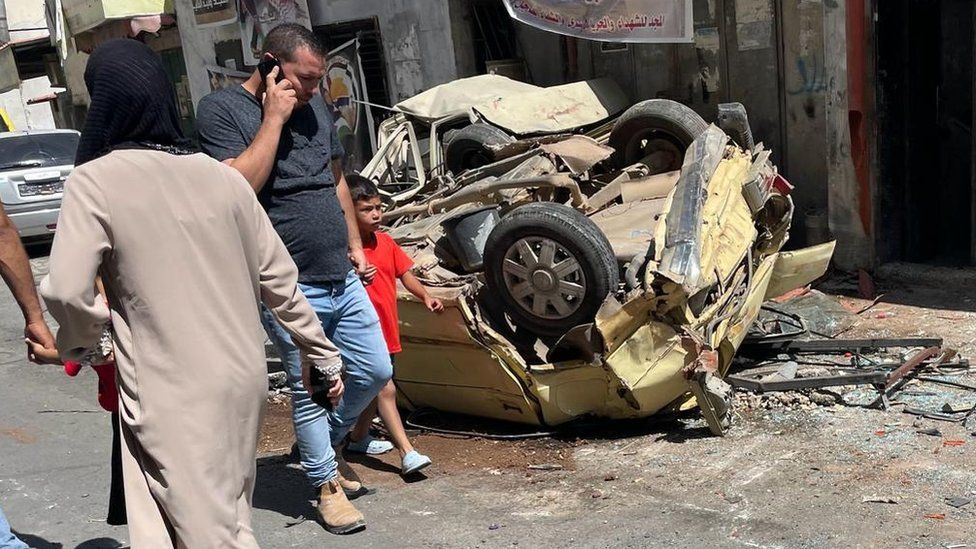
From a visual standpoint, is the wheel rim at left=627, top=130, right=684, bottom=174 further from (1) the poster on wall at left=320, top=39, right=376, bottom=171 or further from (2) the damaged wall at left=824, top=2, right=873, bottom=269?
(1) the poster on wall at left=320, top=39, right=376, bottom=171

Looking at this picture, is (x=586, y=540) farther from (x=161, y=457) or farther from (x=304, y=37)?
(x=304, y=37)

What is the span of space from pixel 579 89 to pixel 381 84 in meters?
4.73

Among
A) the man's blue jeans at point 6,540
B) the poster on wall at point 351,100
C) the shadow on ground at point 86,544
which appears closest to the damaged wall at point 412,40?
the poster on wall at point 351,100

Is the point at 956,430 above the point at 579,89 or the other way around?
the other way around

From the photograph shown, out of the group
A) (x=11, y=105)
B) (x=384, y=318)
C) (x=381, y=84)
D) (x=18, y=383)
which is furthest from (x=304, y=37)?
(x=11, y=105)

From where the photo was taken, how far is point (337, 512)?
163 inches

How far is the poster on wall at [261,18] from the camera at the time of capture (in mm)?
14133

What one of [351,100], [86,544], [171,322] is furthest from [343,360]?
[351,100]

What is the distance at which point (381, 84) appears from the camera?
13422mm

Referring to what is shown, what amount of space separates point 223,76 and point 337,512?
14.2 meters

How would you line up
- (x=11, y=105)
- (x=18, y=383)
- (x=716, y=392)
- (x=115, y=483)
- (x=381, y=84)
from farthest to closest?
(x=11, y=105)
(x=381, y=84)
(x=18, y=383)
(x=716, y=392)
(x=115, y=483)

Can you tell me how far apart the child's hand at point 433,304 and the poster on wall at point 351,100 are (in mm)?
8531

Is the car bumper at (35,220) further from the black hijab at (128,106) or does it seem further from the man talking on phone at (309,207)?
the black hijab at (128,106)

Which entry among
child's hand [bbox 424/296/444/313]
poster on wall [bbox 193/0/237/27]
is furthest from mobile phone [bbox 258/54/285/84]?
poster on wall [bbox 193/0/237/27]
